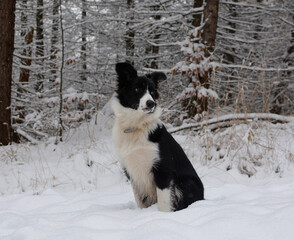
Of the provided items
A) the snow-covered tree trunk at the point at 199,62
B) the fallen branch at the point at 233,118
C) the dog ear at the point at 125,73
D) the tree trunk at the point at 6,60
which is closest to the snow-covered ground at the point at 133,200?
the fallen branch at the point at 233,118

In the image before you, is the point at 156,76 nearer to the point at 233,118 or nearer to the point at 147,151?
the point at 147,151

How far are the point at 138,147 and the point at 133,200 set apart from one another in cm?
115

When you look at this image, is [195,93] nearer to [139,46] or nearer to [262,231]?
[262,231]

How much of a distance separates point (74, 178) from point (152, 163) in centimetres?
269

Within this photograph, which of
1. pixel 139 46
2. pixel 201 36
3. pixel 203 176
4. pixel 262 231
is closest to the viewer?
pixel 262 231

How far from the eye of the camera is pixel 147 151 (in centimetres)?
325

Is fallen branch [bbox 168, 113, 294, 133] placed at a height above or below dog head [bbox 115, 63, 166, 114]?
below

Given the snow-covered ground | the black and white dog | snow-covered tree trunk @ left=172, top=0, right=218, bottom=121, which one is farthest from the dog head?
snow-covered tree trunk @ left=172, top=0, right=218, bottom=121

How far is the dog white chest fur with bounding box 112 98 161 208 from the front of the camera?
328 cm

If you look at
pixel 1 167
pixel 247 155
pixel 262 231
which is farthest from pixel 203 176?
pixel 1 167

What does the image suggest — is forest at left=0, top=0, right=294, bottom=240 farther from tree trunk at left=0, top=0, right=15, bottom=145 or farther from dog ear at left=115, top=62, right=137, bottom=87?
dog ear at left=115, top=62, right=137, bottom=87

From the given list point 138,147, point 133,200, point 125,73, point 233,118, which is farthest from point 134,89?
point 233,118

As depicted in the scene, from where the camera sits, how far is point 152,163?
3.25 meters

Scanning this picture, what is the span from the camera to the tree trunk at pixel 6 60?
7.29 meters
